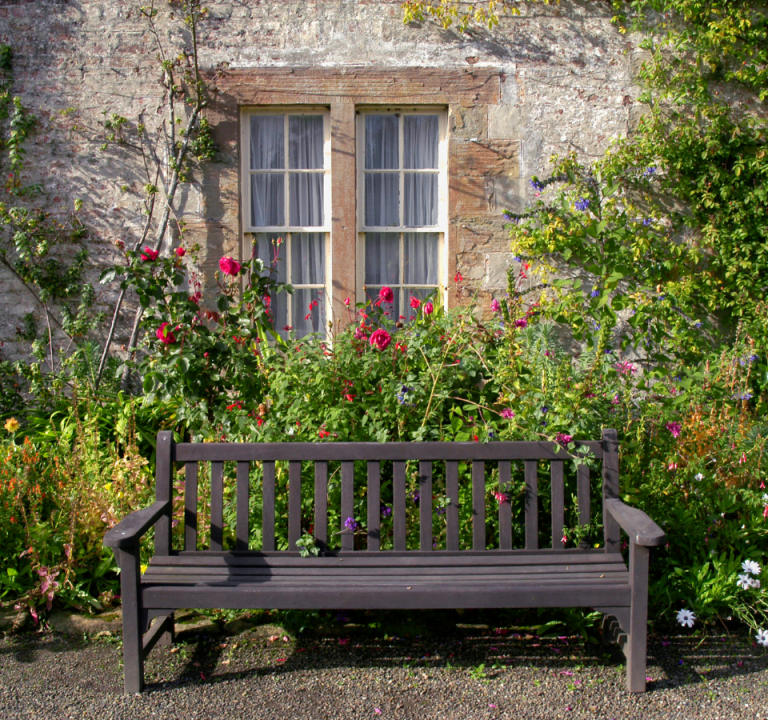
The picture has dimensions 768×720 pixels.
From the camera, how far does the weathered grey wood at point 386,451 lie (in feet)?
8.91

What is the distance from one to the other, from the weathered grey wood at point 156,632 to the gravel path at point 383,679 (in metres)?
0.09

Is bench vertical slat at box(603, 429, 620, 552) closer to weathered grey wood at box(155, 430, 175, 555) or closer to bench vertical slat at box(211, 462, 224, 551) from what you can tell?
bench vertical slat at box(211, 462, 224, 551)

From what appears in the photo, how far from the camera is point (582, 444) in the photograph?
2.74m

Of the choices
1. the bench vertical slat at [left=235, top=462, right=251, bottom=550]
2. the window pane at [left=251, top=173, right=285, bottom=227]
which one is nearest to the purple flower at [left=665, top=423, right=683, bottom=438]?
the bench vertical slat at [left=235, top=462, right=251, bottom=550]

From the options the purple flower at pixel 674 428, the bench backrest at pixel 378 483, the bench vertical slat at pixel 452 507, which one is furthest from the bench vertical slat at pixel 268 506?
the purple flower at pixel 674 428

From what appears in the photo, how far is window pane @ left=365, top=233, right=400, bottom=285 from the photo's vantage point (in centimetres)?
510

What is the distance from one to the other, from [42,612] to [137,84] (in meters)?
3.73

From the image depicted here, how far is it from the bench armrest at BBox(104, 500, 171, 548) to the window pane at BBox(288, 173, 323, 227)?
2.89 m

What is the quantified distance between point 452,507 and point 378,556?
0.37 meters

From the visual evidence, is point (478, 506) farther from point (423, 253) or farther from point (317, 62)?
point (317, 62)

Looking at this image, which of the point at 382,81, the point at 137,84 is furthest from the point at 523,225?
the point at 137,84

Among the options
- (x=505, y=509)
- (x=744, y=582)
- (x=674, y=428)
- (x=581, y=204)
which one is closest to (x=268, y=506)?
(x=505, y=509)

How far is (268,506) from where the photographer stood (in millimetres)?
2779

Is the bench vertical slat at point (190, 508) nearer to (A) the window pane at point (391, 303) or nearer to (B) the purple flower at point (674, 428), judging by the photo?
(B) the purple flower at point (674, 428)
